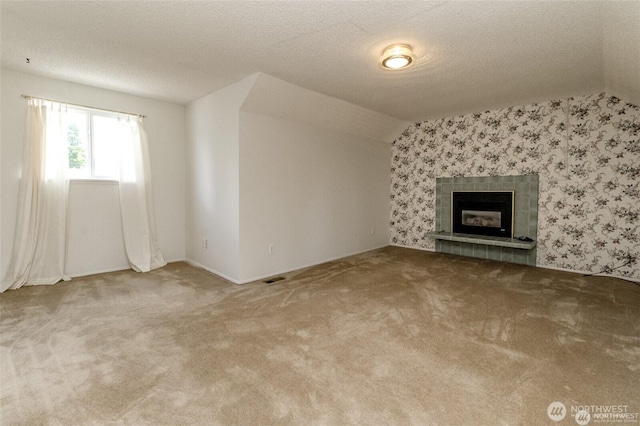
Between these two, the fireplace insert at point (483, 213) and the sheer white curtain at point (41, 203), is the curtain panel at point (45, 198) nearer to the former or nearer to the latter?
the sheer white curtain at point (41, 203)

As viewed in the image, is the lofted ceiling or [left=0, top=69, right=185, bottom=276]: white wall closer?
the lofted ceiling

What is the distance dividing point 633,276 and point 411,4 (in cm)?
440

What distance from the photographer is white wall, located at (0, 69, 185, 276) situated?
131 inches

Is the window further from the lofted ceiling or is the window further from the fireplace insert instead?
the fireplace insert

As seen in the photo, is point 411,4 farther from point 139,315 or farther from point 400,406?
point 139,315

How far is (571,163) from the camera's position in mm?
4121

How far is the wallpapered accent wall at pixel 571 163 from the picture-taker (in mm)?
3773

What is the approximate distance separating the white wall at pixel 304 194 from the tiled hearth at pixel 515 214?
1.15 m

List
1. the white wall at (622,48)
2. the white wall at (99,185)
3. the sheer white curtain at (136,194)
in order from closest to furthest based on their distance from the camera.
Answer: the white wall at (622,48) < the white wall at (99,185) < the sheer white curtain at (136,194)

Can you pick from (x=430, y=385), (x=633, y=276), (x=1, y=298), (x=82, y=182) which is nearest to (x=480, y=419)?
(x=430, y=385)

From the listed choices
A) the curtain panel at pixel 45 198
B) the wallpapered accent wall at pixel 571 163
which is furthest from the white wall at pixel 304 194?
the curtain panel at pixel 45 198

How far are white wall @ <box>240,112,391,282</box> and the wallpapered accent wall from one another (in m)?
1.51

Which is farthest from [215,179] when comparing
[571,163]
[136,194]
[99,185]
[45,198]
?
[571,163]

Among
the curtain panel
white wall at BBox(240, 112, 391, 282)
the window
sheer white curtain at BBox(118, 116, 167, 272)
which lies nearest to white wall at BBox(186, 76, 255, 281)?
white wall at BBox(240, 112, 391, 282)
